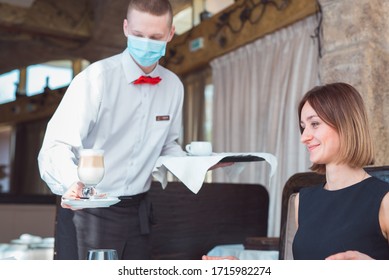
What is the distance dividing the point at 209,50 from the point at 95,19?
2237mm

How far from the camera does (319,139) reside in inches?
59.7

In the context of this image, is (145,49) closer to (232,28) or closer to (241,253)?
(241,253)

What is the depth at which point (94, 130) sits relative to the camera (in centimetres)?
181

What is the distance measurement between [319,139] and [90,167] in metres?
0.63

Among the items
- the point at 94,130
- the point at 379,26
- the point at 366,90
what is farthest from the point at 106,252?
the point at 379,26

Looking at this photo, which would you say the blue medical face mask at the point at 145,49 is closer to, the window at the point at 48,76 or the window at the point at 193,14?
the window at the point at 193,14

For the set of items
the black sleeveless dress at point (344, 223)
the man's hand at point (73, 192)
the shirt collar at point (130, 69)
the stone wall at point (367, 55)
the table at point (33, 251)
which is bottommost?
the table at point (33, 251)

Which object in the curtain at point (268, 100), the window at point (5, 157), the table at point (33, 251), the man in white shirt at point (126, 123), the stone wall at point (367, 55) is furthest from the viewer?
the window at point (5, 157)

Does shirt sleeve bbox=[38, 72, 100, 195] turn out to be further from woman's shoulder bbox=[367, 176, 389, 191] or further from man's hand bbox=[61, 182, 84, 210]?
woman's shoulder bbox=[367, 176, 389, 191]

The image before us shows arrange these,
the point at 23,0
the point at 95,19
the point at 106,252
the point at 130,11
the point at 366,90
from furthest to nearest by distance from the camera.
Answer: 1. the point at 95,19
2. the point at 23,0
3. the point at 366,90
4. the point at 130,11
5. the point at 106,252

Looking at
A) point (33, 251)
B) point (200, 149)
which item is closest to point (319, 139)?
point (200, 149)

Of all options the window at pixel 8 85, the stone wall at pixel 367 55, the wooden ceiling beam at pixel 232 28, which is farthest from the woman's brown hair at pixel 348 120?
the window at pixel 8 85

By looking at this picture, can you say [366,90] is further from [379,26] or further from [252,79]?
[252,79]

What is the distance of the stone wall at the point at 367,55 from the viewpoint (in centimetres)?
276
